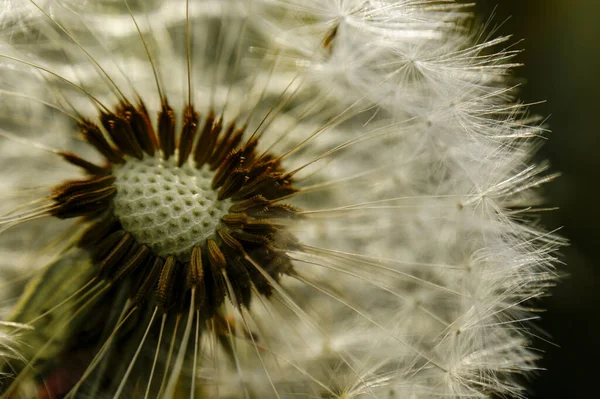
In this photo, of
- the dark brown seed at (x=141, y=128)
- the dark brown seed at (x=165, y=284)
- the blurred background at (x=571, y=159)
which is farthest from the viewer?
the blurred background at (x=571, y=159)

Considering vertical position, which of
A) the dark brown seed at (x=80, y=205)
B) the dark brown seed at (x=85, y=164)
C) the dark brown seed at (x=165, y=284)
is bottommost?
the dark brown seed at (x=165, y=284)

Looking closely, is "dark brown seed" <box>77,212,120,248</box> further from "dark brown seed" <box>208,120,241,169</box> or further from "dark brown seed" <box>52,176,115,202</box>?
"dark brown seed" <box>208,120,241,169</box>

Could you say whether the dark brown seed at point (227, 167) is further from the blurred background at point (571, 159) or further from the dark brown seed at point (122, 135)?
the blurred background at point (571, 159)

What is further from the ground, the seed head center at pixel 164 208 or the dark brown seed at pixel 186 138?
the dark brown seed at pixel 186 138

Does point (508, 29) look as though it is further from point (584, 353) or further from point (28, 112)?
point (28, 112)

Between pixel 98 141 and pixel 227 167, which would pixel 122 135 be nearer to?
pixel 98 141

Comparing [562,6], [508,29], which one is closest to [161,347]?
[508,29]

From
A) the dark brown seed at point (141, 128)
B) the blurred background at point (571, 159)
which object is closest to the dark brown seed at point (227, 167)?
the dark brown seed at point (141, 128)
